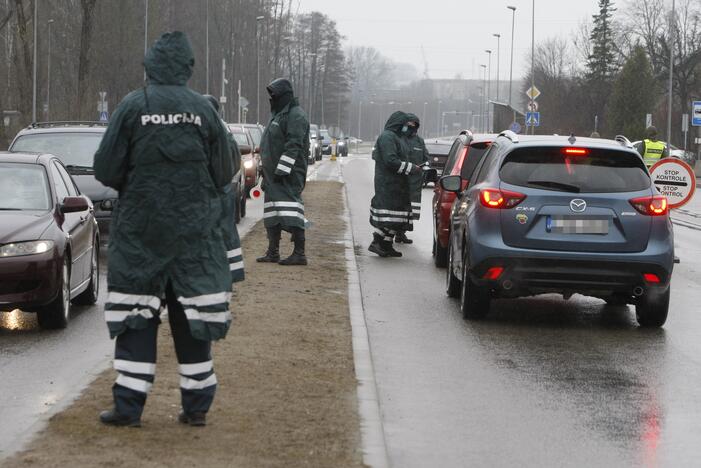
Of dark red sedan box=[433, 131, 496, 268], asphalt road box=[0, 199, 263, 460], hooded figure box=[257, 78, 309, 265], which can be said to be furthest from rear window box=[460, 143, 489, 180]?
asphalt road box=[0, 199, 263, 460]

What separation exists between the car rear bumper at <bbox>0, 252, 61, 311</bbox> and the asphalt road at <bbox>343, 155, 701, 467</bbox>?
250 centimetres

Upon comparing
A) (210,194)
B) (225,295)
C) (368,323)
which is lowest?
(368,323)

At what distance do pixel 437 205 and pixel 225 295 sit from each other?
35.2ft

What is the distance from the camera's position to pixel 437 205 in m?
17.6

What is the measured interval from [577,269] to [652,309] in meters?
0.91

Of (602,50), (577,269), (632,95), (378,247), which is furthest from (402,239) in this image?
(602,50)

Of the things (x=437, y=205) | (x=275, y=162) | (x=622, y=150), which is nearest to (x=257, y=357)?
(x=622, y=150)

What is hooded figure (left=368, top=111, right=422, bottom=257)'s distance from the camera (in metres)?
17.6

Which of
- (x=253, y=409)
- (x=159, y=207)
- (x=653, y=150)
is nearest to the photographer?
(x=159, y=207)

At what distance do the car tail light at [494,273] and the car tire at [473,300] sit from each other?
0.28m

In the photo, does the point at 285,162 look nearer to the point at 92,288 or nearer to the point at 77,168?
the point at 92,288

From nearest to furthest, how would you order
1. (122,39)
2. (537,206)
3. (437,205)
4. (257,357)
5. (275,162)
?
(257,357), (537,206), (275,162), (437,205), (122,39)

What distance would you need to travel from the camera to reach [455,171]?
16625mm

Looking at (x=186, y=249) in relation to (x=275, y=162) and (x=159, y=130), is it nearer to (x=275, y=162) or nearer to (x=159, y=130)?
(x=159, y=130)
